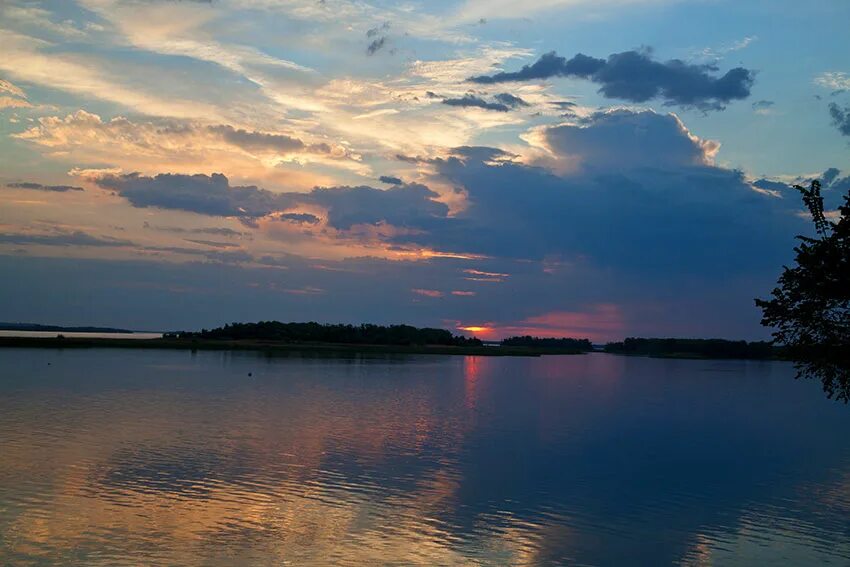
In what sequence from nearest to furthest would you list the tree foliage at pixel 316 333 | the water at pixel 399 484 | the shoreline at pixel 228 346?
1. the water at pixel 399 484
2. the shoreline at pixel 228 346
3. the tree foliage at pixel 316 333

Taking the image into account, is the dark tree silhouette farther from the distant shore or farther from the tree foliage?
the tree foliage

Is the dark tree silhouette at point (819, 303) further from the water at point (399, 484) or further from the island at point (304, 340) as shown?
the island at point (304, 340)

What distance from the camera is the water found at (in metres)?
16.2

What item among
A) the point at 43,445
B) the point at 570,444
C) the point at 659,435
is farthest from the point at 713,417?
the point at 43,445

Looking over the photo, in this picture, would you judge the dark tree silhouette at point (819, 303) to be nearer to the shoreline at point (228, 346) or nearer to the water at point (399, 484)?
the water at point (399, 484)

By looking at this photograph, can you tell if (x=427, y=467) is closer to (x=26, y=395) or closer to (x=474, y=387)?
(x=26, y=395)

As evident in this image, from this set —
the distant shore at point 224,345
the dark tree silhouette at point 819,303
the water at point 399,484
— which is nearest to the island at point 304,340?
Result: the distant shore at point 224,345

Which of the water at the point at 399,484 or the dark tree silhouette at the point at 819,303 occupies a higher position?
the dark tree silhouette at the point at 819,303

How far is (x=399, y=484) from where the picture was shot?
2266cm

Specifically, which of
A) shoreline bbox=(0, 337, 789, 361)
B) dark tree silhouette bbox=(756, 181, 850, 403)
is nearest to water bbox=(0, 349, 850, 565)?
dark tree silhouette bbox=(756, 181, 850, 403)

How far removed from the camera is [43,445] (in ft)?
86.1

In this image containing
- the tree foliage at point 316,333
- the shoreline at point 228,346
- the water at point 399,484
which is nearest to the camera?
the water at point 399,484

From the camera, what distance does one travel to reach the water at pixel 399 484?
1625 cm

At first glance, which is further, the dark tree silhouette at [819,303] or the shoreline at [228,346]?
the shoreline at [228,346]
